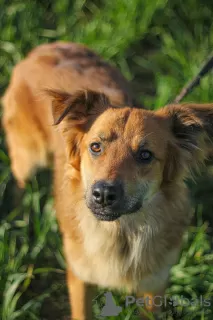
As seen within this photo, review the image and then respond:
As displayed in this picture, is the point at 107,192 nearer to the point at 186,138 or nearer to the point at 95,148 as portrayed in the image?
the point at 95,148

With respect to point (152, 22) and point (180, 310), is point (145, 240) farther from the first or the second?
point (152, 22)

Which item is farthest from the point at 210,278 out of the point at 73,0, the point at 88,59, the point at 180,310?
the point at 73,0

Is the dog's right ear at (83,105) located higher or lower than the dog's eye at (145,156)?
higher

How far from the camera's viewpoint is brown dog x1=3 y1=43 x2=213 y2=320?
10.3ft

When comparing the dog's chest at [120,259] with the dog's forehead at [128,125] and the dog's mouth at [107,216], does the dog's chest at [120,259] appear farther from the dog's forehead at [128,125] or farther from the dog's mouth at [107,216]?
the dog's forehead at [128,125]

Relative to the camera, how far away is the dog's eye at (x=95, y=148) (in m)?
3.22

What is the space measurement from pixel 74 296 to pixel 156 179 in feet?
3.97

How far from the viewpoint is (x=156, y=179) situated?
3277mm

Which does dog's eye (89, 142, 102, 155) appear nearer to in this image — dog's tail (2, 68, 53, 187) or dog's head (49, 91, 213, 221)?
dog's head (49, 91, 213, 221)

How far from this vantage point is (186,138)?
11.1 feet

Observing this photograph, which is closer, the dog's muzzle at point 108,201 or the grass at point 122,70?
the dog's muzzle at point 108,201

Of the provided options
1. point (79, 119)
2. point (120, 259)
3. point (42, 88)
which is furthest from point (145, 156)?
point (42, 88)

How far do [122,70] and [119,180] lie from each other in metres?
3.36

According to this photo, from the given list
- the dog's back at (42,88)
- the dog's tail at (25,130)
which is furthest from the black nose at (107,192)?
the dog's tail at (25,130)
